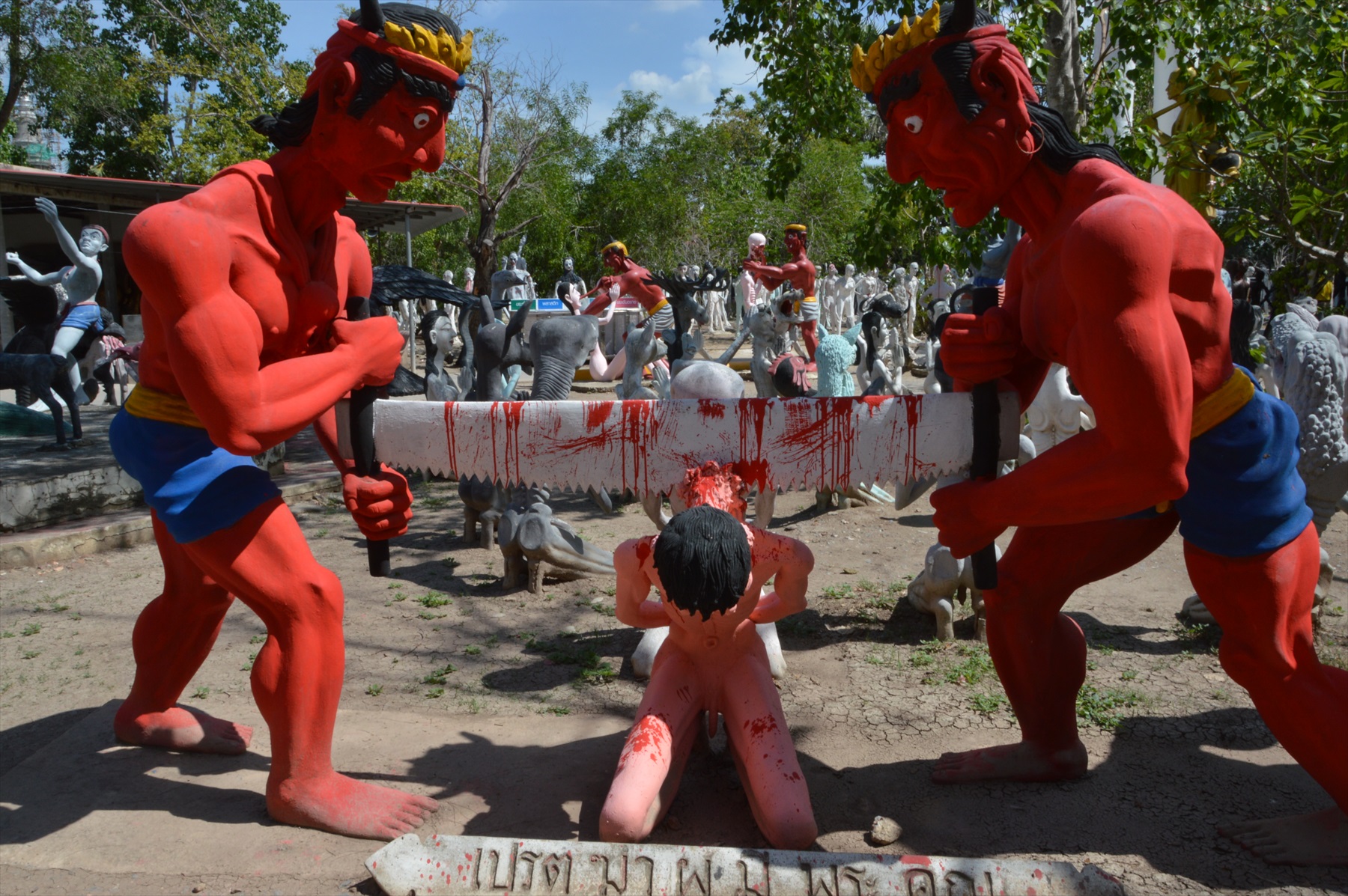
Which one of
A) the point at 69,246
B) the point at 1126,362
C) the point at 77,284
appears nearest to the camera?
the point at 1126,362

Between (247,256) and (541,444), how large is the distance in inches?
35.5

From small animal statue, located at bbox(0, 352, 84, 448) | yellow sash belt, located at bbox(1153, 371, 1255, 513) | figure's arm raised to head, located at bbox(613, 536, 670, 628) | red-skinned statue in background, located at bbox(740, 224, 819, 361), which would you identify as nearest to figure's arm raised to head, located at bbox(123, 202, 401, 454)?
figure's arm raised to head, located at bbox(613, 536, 670, 628)

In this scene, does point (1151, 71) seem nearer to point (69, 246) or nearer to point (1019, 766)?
point (1019, 766)

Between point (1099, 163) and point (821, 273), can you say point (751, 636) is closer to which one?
point (1099, 163)

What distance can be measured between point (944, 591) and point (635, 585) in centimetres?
203

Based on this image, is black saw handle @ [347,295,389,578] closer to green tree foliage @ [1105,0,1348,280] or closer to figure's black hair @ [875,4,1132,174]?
figure's black hair @ [875,4,1132,174]

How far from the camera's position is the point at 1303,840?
247cm

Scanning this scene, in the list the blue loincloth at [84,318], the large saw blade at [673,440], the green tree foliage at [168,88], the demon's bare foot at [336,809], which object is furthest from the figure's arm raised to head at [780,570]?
the green tree foliage at [168,88]

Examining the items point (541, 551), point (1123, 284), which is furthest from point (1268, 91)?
point (541, 551)

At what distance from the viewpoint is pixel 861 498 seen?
7.11 metres

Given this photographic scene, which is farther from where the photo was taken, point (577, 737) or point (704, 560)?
point (577, 737)

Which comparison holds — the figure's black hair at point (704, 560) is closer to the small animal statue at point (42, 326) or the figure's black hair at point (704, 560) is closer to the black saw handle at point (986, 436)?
the black saw handle at point (986, 436)

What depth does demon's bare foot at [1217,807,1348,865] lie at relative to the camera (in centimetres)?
244

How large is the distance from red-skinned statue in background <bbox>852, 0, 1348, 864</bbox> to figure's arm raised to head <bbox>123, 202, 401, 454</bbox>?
1680 mm
